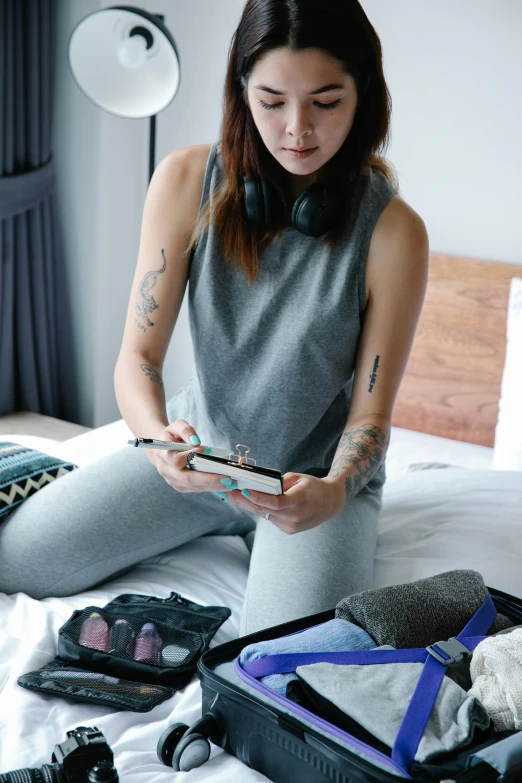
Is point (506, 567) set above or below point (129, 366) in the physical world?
below

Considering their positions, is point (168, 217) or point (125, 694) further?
point (168, 217)

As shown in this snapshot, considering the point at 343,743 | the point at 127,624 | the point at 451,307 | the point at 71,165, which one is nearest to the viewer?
the point at 343,743

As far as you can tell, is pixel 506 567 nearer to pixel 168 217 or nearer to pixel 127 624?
pixel 127 624

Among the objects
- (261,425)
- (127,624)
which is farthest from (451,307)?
(127,624)

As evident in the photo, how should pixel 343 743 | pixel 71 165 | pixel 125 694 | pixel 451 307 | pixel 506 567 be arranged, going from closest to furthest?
pixel 343 743 → pixel 125 694 → pixel 506 567 → pixel 451 307 → pixel 71 165

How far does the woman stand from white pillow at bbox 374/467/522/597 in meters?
0.08

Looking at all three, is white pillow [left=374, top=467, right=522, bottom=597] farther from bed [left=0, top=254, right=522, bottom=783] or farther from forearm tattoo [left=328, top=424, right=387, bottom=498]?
forearm tattoo [left=328, top=424, right=387, bottom=498]

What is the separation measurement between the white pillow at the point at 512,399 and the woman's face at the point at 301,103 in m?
0.87

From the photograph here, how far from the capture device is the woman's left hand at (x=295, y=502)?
1064 mm

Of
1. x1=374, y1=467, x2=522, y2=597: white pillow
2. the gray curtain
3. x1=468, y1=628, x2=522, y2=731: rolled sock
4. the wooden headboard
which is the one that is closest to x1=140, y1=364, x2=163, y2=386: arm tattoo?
x1=374, y1=467, x2=522, y2=597: white pillow

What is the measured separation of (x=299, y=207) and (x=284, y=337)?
0.67 ft

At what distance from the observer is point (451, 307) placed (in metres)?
2.20

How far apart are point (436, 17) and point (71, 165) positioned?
123cm

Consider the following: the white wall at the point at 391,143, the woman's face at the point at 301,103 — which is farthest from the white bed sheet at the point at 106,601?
the white wall at the point at 391,143
